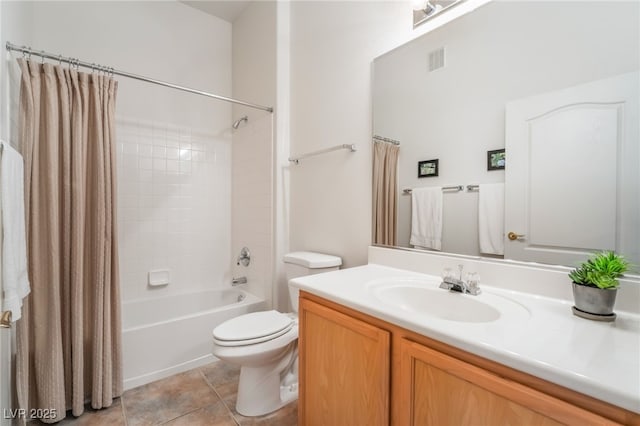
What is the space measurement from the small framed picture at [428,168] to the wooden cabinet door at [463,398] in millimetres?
826

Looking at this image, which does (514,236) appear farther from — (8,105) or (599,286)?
(8,105)

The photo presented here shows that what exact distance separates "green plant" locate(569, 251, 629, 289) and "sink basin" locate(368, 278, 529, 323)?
0.59ft

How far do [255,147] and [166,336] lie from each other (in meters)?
1.56

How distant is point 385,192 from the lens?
1.53 meters

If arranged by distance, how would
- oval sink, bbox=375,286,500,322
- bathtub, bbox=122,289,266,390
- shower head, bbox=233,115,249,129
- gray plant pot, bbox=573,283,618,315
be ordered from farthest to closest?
1. shower head, bbox=233,115,249,129
2. bathtub, bbox=122,289,266,390
3. oval sink, bbox=375,286,500,322
4. gray plant pot, bbox=573,283,618,315

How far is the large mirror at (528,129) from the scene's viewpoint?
873mm

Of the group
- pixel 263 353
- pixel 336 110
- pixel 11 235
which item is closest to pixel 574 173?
pixel 336 110

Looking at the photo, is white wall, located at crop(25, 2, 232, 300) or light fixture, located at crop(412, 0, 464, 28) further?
white wall, located at crop(25, 2, 232, 300)

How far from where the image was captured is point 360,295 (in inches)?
39.1

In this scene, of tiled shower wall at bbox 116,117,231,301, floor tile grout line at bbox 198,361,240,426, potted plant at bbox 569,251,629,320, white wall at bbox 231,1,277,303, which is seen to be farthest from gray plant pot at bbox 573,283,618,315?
tiled shower wall at bbox 116,117,231,301

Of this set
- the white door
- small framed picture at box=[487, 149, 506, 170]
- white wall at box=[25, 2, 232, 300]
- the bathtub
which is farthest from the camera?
white wall at box=[25, 2, 232, 300]

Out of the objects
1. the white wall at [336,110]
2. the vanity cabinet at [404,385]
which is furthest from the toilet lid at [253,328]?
the white wall at [336,110]

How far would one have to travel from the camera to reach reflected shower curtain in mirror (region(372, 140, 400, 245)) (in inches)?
58.7

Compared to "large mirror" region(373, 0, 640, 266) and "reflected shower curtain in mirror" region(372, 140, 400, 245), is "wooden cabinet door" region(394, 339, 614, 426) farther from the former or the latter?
"reflected shower curtain in mirror" region(372, 140, 400, 245)
